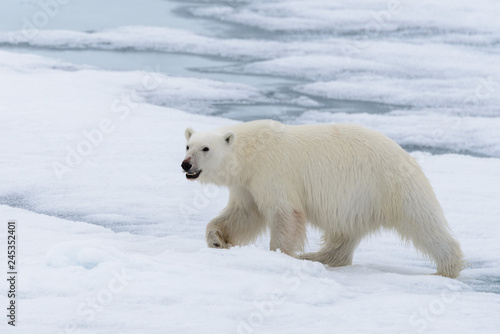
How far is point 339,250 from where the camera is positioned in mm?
4527

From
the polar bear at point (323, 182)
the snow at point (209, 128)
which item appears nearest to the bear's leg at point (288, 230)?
the polar bear at point (323, 182)

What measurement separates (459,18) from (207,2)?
518 centimetres

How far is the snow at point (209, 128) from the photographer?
125 inches

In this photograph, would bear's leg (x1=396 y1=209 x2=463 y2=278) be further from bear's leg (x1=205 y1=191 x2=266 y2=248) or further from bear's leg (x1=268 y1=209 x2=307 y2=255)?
bear's leg (x1=205 y1=191 x2=266 y2=248)

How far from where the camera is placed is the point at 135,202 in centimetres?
545

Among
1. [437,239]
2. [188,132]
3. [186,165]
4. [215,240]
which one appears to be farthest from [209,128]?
[437,239]

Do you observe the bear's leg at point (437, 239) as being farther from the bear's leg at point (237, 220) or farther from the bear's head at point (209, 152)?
the bear's head at point (209, 152)

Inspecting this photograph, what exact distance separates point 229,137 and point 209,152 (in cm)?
15

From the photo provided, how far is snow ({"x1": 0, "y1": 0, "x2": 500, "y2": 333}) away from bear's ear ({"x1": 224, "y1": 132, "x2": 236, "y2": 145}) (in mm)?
674

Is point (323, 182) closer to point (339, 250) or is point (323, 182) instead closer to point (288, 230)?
point (288, 230)

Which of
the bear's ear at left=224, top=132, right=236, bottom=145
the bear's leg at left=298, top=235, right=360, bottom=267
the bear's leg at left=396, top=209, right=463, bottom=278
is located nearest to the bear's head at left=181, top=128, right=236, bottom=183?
the bear's ear at left=224, top=132, right=236, bottom=145

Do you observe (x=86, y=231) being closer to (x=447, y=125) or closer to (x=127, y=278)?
(x=127, y=278)

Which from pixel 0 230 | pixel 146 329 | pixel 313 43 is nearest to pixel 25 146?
pixel 0 230

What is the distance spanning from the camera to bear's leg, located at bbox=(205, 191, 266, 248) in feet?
14.7
